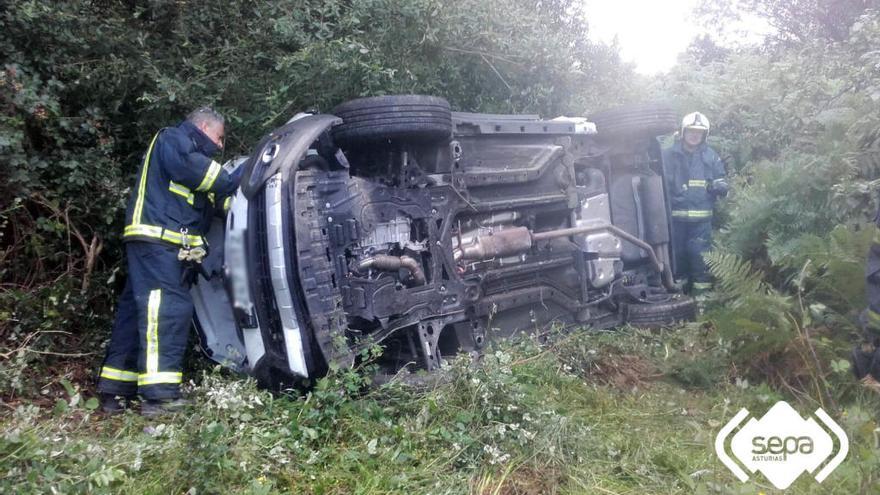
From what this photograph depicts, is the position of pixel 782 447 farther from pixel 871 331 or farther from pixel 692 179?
pixel 692 179

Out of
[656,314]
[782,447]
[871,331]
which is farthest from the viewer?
[656,314]

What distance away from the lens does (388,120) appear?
3.73m

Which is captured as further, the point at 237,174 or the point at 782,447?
the point at 237,174

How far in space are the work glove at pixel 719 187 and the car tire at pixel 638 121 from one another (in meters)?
1.13

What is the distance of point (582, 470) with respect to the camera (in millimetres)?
2941

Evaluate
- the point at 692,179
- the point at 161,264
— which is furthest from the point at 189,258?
the point at 692,179

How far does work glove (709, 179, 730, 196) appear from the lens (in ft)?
20.6

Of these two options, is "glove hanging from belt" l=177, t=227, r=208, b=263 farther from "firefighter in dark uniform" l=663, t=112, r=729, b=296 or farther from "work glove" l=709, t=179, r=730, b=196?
"work glove" l=709, t=179, r=730, b=196

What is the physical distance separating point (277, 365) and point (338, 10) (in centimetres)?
289

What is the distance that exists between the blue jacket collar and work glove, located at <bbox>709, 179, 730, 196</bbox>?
445 cm

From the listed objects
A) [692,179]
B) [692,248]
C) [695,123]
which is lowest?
[692,248]

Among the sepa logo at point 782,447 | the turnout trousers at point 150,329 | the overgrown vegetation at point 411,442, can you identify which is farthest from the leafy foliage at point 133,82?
the sepa logo at point 782,447

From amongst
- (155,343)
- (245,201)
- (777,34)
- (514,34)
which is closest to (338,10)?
(514,34)

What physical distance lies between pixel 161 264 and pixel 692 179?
4.70 m
